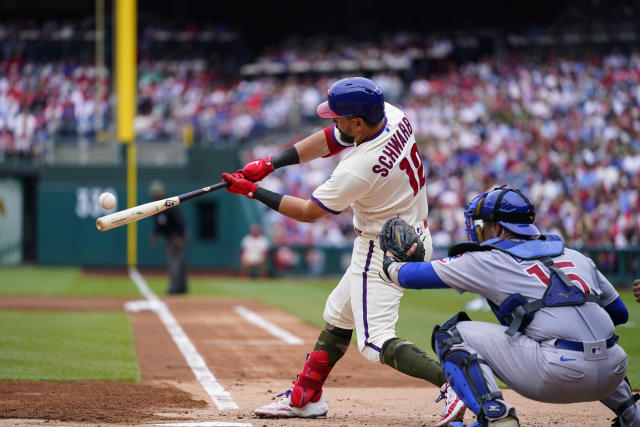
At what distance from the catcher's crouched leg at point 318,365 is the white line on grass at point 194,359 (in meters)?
0.54

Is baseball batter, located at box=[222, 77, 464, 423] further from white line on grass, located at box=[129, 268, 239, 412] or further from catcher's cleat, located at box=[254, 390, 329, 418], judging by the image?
white line on grass, located at box=[129, 268, 239, 412]

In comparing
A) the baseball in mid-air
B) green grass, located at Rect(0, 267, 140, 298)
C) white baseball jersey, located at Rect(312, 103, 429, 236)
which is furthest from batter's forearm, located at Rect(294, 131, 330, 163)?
green grass, located at Rect(0, 267, 140, 298)

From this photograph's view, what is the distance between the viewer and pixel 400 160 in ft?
15.7

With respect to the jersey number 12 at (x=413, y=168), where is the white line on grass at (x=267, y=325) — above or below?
below

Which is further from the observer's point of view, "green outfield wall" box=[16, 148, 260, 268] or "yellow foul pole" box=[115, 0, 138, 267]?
"green outfield wall" box=[16, 148, 260, 268]

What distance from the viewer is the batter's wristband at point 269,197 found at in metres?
4.84

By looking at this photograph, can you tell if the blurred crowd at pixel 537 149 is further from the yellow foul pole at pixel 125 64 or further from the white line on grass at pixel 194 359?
the white line on grass at pixel 194 359

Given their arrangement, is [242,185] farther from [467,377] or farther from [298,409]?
[467,377]

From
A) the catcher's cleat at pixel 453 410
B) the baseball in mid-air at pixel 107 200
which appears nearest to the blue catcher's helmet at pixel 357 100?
the catcher's cleat at pixel 453 410

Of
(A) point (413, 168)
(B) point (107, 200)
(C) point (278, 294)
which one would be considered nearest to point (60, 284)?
(C) point (278, 294)

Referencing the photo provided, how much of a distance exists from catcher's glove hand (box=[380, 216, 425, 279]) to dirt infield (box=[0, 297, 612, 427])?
1.20 metres

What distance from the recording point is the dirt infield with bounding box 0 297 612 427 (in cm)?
495

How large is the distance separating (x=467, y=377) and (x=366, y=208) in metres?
1.32

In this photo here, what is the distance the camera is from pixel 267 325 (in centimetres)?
1106
